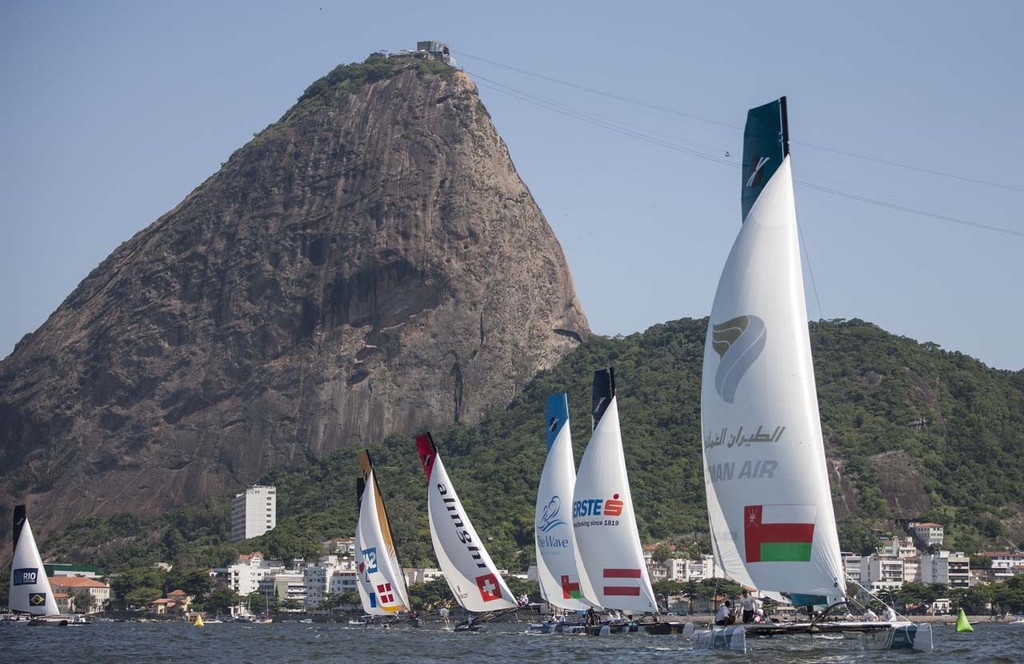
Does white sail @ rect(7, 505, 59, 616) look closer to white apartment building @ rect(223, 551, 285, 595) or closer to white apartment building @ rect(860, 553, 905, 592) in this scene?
white apartment building @ rect(223, 551, 285, 595)

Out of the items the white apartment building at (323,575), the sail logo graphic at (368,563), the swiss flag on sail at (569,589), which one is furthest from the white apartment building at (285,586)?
the swiss flag on sail at (569,589)

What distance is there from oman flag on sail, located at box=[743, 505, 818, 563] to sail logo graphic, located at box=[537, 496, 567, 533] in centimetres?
2928

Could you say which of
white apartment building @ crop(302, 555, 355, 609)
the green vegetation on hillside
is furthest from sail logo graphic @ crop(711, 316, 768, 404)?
white apartment building @ crop(302, 555, 355, 609)

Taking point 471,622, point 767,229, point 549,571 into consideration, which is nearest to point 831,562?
point 767,229

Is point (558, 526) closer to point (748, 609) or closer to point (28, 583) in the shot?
point (748, 609)

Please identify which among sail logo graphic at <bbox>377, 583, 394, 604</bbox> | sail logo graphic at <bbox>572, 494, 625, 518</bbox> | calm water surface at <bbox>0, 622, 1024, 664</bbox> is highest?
sail logo graphic at <bbox>572, 494, 625, 518</bbox>

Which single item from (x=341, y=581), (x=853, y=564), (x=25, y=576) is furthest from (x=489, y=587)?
(x=341, y=581)

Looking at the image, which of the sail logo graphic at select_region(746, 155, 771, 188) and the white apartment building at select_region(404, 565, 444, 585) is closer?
the sail logo graphic at select_region(746, 155, 771, 188)

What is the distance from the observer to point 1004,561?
156 meters

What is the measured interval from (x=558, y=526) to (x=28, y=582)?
48395mm

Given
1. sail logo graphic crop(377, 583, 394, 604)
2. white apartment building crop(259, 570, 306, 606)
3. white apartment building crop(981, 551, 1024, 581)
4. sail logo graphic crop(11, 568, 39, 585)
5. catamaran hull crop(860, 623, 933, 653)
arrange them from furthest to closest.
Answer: white apartment building crop(259, 570, 306, 606)
white apartment building crop(981, 551, 1024, 581)
sail logo graphic crop(11, 568, 39, 585)
sail logo graphic crop(377, 583, 394, 604)
catamaran hull crop(860, 623, 933, 653)

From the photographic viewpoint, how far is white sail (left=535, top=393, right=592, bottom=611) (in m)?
63.5

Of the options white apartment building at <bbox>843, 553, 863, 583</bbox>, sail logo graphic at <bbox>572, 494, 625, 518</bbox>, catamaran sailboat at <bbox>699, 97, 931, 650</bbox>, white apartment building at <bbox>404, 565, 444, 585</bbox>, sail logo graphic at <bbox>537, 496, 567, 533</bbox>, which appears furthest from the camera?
white apartment building at <bbox>843, 553, 863, 583</bbox>

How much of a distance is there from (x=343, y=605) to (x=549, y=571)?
93.9 meters
